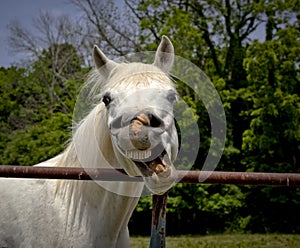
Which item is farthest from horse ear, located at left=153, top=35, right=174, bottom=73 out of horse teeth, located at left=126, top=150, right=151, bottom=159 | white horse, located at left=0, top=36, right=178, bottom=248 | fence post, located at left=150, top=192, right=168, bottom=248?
fence post, located at left=150, top=192, right=168, bottom=248

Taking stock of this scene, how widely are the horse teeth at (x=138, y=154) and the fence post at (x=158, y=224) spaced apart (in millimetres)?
216

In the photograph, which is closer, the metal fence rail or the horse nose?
the horse nose

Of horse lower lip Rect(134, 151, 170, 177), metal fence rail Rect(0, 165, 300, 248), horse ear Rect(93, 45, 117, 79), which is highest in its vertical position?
horse ear Rect(93, 45, 117, 79)

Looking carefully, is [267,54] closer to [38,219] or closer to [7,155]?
[7,155]

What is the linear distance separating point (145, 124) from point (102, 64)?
2.31ft

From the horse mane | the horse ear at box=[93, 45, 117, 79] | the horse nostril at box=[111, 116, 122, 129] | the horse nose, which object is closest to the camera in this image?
the horse nose

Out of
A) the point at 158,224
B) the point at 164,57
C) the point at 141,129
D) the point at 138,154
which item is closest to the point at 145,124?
the point at 141,129

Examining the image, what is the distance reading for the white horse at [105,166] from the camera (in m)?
2.01

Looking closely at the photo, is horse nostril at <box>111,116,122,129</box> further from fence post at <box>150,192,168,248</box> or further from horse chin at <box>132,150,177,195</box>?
fence post at <box>150,192,168,248</box>

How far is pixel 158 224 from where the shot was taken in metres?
2.04

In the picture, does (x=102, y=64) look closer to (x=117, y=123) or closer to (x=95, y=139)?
(x=95, y=139)

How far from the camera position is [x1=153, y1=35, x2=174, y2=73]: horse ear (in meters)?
2.48

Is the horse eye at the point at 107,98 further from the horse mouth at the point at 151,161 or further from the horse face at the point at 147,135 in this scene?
the horse mouth at the point at 151,161

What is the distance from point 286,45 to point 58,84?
397 inches
